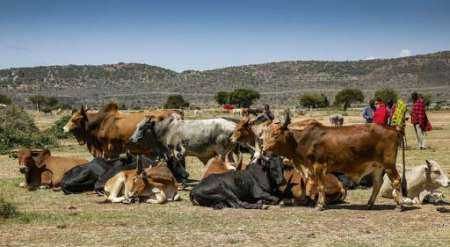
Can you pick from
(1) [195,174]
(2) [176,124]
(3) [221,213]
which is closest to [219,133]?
(2) [176,124]

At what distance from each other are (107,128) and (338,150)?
8304 mm

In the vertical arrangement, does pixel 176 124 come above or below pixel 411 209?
above

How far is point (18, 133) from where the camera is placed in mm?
29875

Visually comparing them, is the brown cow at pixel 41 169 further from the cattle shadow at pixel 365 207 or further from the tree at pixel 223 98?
the tree at pixel 223 98

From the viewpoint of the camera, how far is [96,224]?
435 inches

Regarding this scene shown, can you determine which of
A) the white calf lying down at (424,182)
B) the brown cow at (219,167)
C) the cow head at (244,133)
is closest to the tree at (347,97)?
the cow head at (244,133)

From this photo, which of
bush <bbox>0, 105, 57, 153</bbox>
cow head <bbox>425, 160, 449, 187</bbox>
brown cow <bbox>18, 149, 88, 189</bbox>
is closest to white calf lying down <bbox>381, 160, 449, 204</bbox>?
cow head <bbox>425, 160, 449, 187</bbox>

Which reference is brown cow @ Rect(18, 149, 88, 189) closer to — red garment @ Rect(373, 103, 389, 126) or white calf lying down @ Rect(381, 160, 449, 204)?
white calf lying down @ Rect(381, 160, 449, 204)

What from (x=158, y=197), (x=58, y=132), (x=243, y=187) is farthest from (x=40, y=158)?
(x=58, y=132)

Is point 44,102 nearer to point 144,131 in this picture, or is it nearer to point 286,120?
point 144,131

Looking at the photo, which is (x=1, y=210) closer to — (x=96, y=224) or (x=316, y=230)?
(x=96, y=224)

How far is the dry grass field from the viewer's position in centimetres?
972

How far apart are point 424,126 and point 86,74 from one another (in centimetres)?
12663

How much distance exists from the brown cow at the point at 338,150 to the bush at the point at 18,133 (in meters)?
16.5
